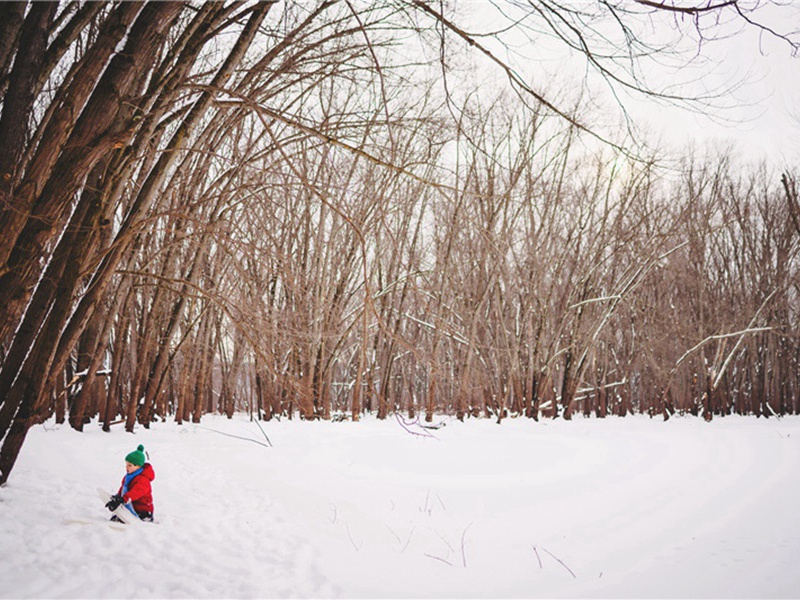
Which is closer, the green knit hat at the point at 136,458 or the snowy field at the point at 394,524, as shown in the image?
the snowy field at the point at 394,524

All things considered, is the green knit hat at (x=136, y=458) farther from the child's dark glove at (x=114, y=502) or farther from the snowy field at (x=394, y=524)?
the snowy field at (x=394, y=524)

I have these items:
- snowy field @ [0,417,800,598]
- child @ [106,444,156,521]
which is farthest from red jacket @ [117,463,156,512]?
snowy field @ [0,417,800,598]

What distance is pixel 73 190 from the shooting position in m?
3.15

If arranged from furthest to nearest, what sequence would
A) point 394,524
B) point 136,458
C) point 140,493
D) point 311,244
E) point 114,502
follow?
1. point 311,244
2. point 394,524
3. point 136,458
4. point 140,493
5. point 114,502

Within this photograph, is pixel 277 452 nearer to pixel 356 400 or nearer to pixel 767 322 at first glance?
pixel 356 400

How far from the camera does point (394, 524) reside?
16.5 feet

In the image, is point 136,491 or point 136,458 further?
point 136,458

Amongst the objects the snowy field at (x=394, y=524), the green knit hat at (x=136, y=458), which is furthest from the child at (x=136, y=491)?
the snowy field at (x=394, y=524)

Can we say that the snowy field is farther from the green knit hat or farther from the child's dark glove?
the green knit hat

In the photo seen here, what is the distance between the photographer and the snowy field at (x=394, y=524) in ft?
11.0

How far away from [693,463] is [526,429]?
452 centimetres

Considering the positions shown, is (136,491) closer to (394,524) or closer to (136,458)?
(136,458)

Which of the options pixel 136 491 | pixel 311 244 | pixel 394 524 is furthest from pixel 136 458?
pixel 311 244

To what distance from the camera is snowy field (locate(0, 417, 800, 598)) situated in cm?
334
